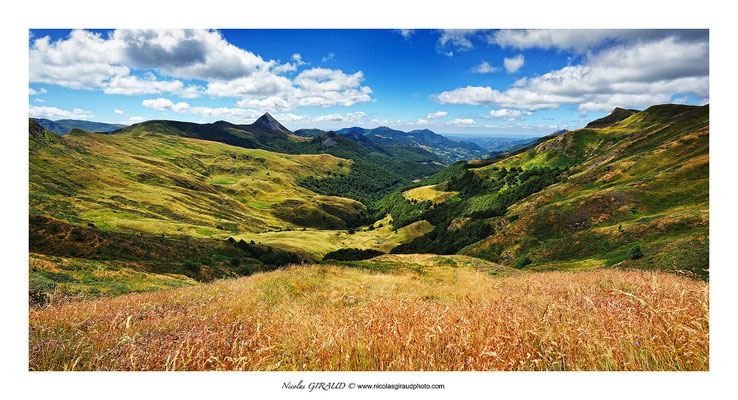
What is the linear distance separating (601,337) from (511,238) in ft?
184

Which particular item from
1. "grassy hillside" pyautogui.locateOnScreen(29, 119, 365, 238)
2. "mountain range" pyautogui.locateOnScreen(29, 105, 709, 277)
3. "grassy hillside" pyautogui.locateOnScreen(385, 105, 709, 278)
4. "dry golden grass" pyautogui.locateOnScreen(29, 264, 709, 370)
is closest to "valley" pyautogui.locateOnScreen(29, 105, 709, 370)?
"dry golden grass" pyautogui.locateOnScreen(29, 264, 709, 370)

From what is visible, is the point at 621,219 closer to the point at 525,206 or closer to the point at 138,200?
the point at 525,206

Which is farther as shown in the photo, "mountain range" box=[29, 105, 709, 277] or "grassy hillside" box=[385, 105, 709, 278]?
"mountain range" box=[29, 105, 709, 277]

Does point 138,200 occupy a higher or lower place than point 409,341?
higher

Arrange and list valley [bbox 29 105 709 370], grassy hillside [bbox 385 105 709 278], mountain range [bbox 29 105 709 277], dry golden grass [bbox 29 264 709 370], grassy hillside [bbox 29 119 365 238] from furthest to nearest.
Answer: grassy hillside [bbox 29 119 365 238] < mountain range [bbox 29 105 709 277] < grassy hillside [bbox 385 105 709 278] < valley [bbox 29 105 709 370] < dry golden grass [bbox 29 264 709 370]

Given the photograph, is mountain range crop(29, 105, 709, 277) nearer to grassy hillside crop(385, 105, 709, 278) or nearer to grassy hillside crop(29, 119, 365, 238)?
grassy hillside crop(385, 105, 709, 278)

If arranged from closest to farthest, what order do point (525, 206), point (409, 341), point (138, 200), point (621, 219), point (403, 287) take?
point (409, 341) → point (403, 287) → point (621, 219) → point (525, 206) → point (138, 200)

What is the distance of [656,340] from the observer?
3568 mm

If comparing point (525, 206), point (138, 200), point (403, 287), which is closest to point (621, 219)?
point (525, 206)

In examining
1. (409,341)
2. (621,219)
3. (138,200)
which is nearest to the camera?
(409,341)

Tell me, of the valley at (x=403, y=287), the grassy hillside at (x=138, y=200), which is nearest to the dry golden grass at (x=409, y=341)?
the valley at (x=403, y=287)

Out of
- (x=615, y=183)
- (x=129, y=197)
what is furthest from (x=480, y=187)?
(x=129, y=197)

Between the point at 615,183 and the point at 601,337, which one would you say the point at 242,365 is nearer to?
the point at 601,337
